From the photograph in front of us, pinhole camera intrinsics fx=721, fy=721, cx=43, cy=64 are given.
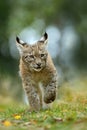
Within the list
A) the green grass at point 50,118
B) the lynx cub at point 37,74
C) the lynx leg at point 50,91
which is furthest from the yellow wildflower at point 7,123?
the lynx leg at point 50,91

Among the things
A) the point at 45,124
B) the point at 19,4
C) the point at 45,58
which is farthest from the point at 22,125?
the point at 19,4

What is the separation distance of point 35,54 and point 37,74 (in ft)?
1.68

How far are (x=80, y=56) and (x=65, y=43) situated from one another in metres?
3.95

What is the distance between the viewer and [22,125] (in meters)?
13.9

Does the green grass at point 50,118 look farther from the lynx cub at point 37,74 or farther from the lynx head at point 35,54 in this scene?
the lynx head at point 35,54

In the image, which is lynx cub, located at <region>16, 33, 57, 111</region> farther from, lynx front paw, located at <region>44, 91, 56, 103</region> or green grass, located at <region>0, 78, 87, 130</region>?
green grass, located at <region>0, 78, 87, 130</region>

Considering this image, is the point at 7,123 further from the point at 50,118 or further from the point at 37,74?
the point at 37,74

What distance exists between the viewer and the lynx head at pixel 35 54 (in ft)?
55.4

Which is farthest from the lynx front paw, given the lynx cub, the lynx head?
the lynx head

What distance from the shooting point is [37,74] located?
56.4 ft

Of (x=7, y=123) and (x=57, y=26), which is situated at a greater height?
(x=7, y=123)

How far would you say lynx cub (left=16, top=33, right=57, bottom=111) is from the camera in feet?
55.9

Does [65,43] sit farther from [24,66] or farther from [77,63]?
[24,66]

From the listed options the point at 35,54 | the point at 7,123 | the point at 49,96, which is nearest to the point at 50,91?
the point at 49,96
